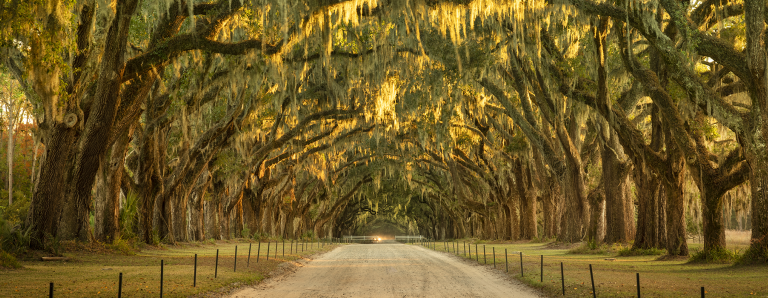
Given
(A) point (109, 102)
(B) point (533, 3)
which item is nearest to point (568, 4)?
(B) point (533, 3)

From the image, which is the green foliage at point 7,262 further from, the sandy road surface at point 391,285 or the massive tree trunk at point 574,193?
the massive tree trunk at point 574,193

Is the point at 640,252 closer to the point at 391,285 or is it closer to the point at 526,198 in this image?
the point at 391,285

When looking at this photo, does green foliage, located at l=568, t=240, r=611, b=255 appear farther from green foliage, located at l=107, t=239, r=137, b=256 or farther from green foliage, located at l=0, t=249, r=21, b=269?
green foliage, located at l=0, t=249, r=21, b=269

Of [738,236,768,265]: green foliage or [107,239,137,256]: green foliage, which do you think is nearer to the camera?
[738,236,768,265]: green foliage

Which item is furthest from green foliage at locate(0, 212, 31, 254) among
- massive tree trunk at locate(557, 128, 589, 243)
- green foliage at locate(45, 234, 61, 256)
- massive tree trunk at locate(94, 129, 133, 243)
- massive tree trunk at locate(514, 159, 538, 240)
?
massive tree trunk at locate(514, 159, 538, 240)

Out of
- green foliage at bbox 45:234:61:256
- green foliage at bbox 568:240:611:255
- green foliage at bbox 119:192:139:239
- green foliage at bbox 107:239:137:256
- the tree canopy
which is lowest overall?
green foliage at bbox 568:240:611:255

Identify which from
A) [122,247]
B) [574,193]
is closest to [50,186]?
[122,247]

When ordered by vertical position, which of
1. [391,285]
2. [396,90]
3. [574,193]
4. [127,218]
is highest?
[396,90]

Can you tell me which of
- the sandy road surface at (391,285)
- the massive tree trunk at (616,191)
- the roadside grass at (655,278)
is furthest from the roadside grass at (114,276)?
the massive tree trunk at (616,191)

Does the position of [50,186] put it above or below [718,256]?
above

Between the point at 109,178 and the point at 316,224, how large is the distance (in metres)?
48.7

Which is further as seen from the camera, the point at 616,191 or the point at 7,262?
the point at 616,191

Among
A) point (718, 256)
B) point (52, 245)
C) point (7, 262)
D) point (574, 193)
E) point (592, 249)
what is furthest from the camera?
point (574, 193)

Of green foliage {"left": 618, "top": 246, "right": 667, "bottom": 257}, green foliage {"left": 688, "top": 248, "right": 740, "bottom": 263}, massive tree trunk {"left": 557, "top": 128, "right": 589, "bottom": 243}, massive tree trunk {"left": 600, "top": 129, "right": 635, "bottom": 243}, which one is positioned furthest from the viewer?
massive tree trunk {"left": 557, "top": 128, "right": 589, "bottom": 243}
